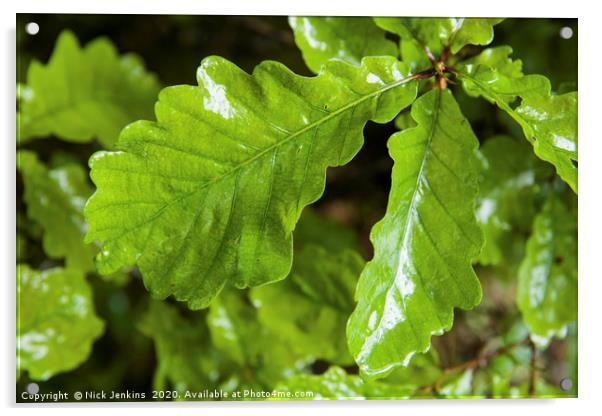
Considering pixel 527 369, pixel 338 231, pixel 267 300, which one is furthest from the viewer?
pixel 338 231

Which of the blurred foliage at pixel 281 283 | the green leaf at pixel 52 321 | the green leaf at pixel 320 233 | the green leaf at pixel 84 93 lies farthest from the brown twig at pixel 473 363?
the green leaf at pixel 84 93

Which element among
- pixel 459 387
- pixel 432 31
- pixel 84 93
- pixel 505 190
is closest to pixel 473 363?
pixel 459 387

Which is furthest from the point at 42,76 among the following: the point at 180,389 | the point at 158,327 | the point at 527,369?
the point at 527,369

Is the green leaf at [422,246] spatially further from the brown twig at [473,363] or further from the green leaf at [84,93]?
the green leaf at [84,93]

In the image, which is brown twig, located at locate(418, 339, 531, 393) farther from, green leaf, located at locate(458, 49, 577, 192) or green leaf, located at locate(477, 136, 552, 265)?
green leaf, located at locate(458, 49, 577, 192)

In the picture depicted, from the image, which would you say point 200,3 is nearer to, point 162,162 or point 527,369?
point 162,162

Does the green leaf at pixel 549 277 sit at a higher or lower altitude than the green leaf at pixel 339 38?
lower

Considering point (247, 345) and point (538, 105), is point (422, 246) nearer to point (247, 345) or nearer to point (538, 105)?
point (538, 105)
